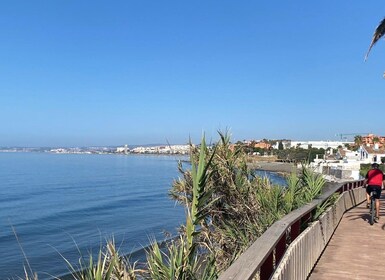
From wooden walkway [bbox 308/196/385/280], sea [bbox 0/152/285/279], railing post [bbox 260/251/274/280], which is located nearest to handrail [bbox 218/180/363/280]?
railing post [bbox 260/251/274/280]

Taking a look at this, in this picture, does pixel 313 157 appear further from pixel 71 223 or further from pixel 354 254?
pixel 354 254

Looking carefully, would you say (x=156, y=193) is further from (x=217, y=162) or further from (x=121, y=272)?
(x=121, y=272)

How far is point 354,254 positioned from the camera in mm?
7211

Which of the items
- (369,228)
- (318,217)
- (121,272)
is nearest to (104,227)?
(369,228)

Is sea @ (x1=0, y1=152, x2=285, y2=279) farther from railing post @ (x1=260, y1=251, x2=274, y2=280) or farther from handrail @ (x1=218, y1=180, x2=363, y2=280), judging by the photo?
railing post @ (x1=260, y1=251, x2=274, y2=280)

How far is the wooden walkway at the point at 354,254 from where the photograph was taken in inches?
233

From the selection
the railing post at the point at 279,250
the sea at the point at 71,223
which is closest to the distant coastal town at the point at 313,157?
the sea at the point at 71,223

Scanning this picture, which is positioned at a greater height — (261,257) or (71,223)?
(261,257)

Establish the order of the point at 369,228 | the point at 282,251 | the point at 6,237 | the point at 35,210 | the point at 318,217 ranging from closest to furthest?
the point at 282,251, the point at 318,217, the point at 369,228, the point at 6,237, the point at 35,210

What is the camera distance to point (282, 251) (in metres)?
4.24

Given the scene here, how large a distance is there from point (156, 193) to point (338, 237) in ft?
140

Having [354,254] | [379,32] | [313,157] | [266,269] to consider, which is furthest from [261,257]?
[313,157]

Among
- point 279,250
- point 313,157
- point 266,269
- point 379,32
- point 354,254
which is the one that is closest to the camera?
point 266,269

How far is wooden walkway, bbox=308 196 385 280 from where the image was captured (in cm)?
593
